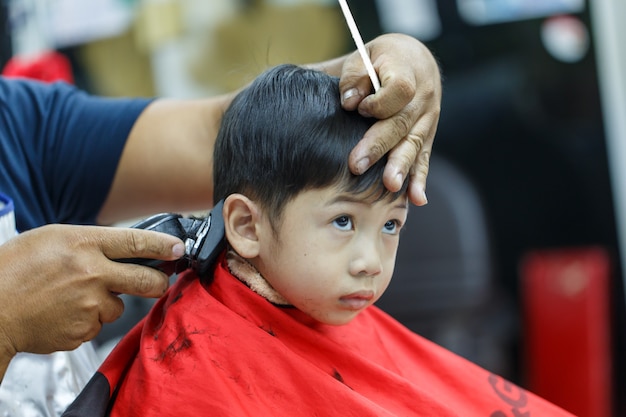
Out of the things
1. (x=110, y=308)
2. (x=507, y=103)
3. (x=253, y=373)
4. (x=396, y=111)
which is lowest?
(x=507, y=103)

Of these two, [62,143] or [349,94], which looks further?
[62,143]

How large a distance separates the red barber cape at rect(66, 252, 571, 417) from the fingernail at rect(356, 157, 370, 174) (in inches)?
9.4

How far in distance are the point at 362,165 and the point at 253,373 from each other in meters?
0.31

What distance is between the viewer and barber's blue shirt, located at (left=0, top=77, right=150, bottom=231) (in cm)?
156

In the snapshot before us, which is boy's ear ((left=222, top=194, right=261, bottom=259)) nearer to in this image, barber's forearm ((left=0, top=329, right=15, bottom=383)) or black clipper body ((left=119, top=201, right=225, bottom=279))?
black clipper body ((left=119, top=201, right=225, bottom=279))

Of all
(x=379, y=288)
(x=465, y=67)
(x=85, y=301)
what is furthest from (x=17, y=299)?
(x=465, y=67)

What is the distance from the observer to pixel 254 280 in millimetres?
1272

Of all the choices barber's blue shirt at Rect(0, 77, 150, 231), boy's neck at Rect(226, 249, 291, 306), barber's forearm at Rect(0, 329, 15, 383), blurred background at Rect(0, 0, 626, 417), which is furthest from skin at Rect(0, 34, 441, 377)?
blurred background at Rect(0, 0, 626, 417)

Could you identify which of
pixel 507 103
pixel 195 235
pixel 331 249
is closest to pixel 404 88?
pixel 331 249

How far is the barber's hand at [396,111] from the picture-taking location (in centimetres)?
Result: 119

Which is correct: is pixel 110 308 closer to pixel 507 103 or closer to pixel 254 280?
pixel 254 280

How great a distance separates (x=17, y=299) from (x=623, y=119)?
2639 millimetres

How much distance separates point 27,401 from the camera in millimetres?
1318

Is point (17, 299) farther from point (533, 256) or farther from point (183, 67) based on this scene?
point (533, 256)
